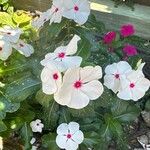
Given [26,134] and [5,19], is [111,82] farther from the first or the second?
[5,19]

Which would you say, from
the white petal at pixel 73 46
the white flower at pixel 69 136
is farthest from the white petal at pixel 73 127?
the white petal at pixel 73 46

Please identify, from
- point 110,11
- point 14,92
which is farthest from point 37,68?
point 110,11

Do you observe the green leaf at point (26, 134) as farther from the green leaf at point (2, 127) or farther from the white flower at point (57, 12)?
the white flower at point (57, 12)

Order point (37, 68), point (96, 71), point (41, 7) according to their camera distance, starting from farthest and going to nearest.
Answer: point (41, 7) → point (37, 68) → point (96, 71)

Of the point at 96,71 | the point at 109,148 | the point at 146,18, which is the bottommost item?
the point at 109,148

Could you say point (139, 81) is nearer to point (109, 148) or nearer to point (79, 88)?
point (79, 88)

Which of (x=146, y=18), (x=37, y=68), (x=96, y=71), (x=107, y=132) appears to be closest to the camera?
(x=96, y=71)
